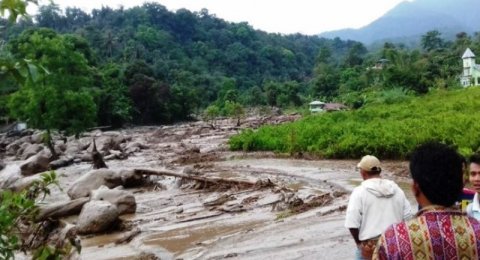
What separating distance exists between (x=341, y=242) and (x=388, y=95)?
29.2 metres

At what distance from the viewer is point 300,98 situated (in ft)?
231

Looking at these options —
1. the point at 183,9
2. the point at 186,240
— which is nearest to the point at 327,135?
the point at 186,240

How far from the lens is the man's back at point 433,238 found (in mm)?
2262

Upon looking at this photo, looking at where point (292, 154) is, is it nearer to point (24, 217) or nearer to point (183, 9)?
point (24, 217)

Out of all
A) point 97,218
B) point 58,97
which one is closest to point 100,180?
point 97,218

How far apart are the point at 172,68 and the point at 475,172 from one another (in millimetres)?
87035

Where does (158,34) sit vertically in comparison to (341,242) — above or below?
above

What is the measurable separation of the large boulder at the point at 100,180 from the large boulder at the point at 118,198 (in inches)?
79.4

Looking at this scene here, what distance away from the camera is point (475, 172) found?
12.4 ft

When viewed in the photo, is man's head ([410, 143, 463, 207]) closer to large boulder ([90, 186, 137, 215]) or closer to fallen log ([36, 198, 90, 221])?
large boulder ([90, 186, 137, 215])

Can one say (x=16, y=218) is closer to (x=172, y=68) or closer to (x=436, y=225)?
(x=436, y=225)

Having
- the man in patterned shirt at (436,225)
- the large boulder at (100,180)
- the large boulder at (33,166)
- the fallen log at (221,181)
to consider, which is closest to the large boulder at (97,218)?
the large boulder at (100,180)

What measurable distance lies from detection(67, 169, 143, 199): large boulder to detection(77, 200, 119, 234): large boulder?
129 inches

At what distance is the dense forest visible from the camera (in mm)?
29984
